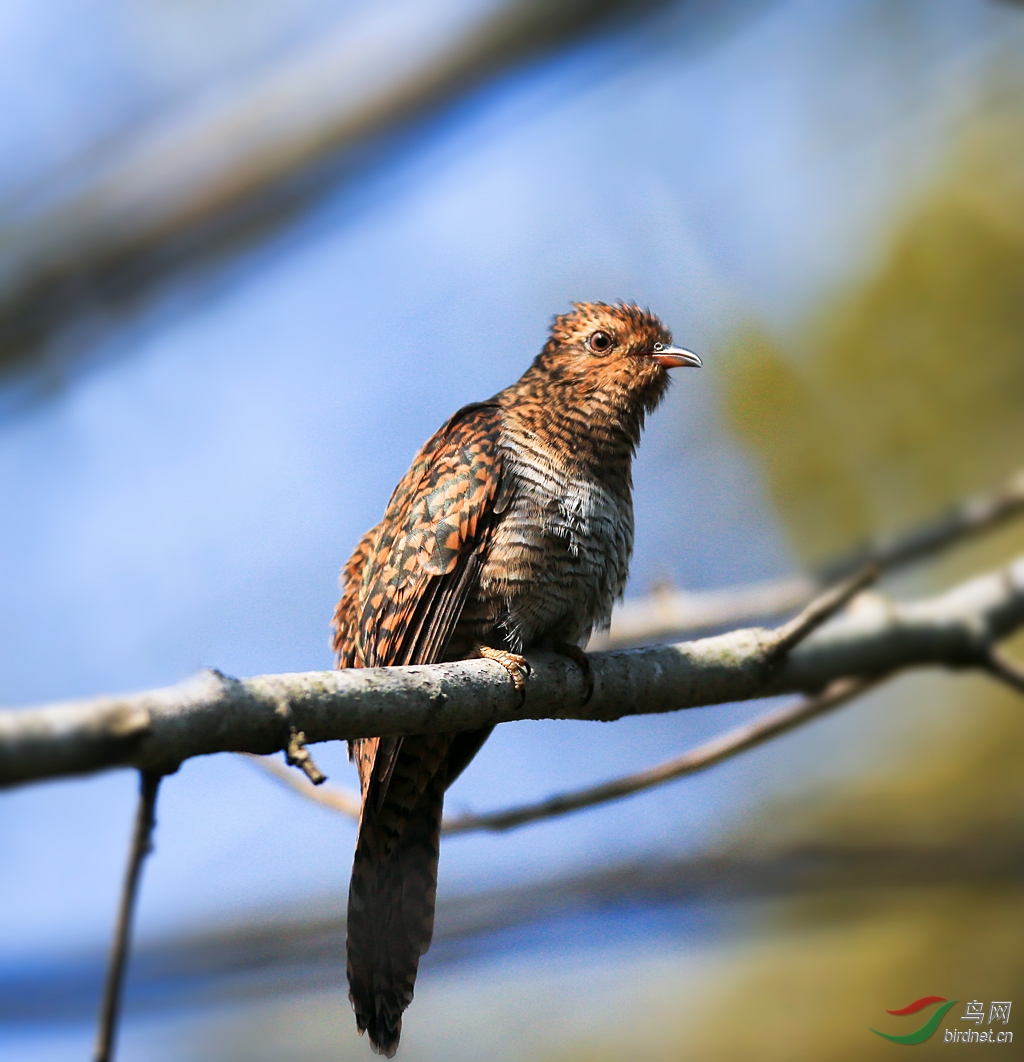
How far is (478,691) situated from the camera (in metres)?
2.92

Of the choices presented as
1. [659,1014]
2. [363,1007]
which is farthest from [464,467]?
[659,1014]

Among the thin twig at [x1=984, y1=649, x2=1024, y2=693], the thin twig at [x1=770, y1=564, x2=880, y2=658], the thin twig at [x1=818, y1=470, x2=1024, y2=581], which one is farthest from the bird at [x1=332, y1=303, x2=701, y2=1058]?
the thin twig at [x1=984, y1=649, x2=1024, y2=693]

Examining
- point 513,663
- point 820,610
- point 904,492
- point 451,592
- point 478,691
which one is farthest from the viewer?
point 904,492

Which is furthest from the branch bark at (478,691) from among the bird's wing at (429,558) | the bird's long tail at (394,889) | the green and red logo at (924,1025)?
the green and red logo at (924,1025)

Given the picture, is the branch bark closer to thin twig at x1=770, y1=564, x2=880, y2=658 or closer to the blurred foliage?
thin twig at x1=770, y1=564, x2=880, y2=658

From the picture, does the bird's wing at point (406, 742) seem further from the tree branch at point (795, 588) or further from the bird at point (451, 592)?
the tree branch at point (795, 588)

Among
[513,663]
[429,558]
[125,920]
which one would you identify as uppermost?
[429,558]

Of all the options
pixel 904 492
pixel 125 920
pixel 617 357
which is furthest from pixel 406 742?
pixel 904 492

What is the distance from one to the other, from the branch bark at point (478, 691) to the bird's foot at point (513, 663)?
37 mm

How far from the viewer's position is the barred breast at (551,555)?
3.90 m

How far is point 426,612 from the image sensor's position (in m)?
3.84

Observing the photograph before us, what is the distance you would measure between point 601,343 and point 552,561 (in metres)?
1.32

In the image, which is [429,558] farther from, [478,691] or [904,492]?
[904,492]

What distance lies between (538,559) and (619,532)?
471mm
